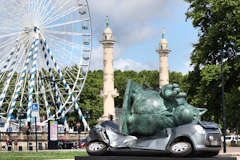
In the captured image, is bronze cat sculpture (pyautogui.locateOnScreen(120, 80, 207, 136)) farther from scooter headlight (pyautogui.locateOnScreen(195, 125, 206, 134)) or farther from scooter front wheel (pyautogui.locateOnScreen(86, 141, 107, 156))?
scooter front wheel (pyautogui.locateOnScreen(86, 141, 107, 156))

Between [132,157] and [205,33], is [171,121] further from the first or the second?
[205,33]

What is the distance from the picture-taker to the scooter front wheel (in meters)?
16.8

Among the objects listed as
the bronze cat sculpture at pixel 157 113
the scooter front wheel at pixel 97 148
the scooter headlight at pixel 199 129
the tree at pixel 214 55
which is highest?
the tree at pixel 214 55

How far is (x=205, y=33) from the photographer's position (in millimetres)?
37750

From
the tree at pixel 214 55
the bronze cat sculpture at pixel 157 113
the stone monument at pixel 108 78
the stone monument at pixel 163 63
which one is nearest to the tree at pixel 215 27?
the tree at pixel 214 55

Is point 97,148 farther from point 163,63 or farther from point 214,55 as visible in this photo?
point 163,63

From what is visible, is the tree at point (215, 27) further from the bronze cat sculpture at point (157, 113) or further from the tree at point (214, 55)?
the bronze cat sculpture at point (157, 113)

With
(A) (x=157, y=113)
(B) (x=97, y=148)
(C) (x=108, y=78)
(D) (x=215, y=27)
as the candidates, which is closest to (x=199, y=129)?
(A) (x=157, y=113)

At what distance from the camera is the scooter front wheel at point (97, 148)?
55.2ft

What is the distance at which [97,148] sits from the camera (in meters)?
16.9

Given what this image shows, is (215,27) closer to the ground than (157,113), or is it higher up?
higher up

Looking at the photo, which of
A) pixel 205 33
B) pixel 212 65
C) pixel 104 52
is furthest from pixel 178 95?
pixel 104 52

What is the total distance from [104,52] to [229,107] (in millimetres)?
32757

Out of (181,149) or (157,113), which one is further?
(157,113)
